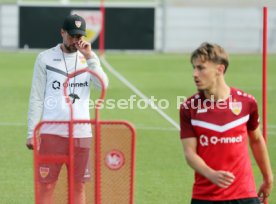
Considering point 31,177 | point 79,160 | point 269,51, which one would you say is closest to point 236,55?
point 269,51

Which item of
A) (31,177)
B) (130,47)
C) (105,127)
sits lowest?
(31,177)

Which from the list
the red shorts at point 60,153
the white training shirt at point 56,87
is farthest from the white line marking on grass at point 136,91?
the red shorts at point 60,153

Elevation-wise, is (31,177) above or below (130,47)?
below

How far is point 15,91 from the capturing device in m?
23.2

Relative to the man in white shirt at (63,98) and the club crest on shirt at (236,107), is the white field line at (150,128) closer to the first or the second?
the man in white shirt at (63,98)

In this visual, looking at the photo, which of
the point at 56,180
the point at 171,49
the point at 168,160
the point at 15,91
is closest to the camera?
the point at 56,180

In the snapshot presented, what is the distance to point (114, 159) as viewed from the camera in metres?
8.24

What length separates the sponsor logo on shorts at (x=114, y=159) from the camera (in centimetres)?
822

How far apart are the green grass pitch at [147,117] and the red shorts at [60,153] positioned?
102 inches

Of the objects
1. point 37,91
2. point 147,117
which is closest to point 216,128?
point 37,91

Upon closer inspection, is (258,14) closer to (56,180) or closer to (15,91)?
(15,91)

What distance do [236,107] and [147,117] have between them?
11482mm

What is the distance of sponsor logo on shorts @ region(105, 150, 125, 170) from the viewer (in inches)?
324

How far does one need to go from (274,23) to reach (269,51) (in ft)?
5.21
